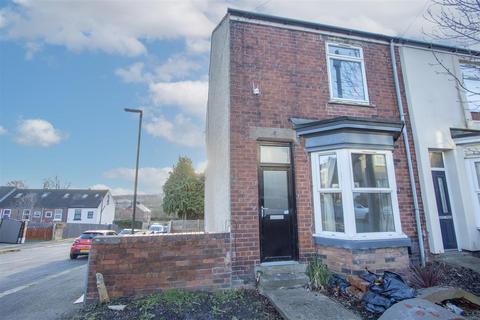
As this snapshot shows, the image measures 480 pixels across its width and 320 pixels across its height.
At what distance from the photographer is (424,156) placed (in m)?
6.92

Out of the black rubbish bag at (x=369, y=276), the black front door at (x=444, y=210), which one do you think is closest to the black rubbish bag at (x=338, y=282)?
the black rubbish bag at (x=369, y=276)

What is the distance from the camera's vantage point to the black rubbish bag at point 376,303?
13.1 ft

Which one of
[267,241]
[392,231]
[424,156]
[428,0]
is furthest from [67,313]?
[428,0]

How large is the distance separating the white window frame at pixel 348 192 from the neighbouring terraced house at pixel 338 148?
2cm

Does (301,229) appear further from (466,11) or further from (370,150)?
(466,11)

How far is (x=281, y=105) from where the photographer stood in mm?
6355

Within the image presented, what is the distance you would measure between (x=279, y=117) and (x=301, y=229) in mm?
2634

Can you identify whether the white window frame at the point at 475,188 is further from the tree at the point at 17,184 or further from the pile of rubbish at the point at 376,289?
the tree at the point at 17,184

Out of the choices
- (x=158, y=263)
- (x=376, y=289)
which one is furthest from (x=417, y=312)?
(x=158, y=263)

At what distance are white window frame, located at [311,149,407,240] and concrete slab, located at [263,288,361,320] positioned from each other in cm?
143

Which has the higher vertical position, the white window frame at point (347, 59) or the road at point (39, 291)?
the white window frame at point (347, 59)

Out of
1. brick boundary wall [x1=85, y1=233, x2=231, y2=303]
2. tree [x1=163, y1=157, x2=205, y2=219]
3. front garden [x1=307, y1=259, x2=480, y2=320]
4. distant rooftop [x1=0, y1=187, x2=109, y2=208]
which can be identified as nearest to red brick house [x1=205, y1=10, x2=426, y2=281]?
front garden [x1=307, y1=259, x2=480, y2=320]

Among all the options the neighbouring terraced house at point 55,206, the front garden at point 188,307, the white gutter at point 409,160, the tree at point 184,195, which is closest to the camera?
the front garden at point 188,307

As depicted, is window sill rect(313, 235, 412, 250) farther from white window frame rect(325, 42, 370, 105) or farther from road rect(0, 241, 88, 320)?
road rect(0, 241, 88, 320)
